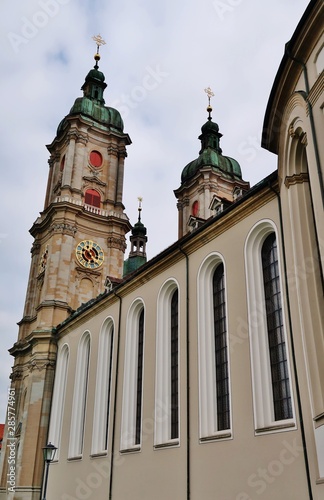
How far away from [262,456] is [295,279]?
14.6 feet

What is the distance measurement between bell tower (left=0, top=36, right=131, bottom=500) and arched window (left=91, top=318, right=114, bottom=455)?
6287 millimetres

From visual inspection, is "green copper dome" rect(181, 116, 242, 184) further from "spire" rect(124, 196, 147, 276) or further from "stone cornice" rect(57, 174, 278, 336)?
"stone cornice" rect(57, 174, 278, 336)

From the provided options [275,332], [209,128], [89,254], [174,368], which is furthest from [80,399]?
[209,128]

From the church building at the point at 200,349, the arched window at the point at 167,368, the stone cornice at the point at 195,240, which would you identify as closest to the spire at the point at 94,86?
the church building at the point at 200,349

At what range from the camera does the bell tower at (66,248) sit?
90.7 ft

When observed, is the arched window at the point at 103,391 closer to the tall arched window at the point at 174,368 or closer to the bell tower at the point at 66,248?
the tall arched window at the point at 174,368

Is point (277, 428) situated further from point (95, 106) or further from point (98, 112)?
point (95, 106)

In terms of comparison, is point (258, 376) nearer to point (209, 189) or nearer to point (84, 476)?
point (84, 476)

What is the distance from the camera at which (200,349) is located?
53.2 feet

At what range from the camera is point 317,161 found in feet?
31.9

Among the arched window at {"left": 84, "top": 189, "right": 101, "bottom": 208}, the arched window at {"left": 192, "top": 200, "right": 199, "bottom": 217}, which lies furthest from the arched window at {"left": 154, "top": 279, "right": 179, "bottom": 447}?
the arched window at {"left": 192, "top": 200, "right": 199, "bottom": 217}

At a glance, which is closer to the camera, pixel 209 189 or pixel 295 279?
pixel 295 279

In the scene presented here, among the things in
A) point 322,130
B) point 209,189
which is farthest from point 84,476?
point 209,189

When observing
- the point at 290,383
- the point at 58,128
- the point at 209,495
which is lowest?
the point at 209,495
